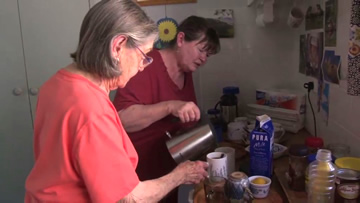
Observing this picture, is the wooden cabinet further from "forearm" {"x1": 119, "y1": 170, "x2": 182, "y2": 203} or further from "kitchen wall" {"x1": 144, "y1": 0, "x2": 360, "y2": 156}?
"forearm" {"x1": 119, "y1": 170, "x2": 182, "y2": 203}

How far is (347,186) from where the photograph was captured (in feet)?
2.53

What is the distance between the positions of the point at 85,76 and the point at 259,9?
1.33 m

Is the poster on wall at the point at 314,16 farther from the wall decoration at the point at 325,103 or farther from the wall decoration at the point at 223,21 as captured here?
the wall decoration at the point at 223,21

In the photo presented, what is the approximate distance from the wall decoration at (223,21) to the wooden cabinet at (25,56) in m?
0.73

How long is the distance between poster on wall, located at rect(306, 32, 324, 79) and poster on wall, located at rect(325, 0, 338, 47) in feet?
0.26

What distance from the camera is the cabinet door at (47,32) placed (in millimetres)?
1647

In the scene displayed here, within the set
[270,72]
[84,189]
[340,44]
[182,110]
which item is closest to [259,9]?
[270,72]

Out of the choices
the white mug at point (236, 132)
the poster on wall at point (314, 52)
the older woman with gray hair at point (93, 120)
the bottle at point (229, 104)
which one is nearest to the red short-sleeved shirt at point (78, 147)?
the older woman with gray hair at point (93, 120)

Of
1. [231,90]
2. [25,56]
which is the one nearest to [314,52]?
[231,90]

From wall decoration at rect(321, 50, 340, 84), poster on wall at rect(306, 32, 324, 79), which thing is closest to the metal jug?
wall decoration at rect(321, 50, 340, 84)

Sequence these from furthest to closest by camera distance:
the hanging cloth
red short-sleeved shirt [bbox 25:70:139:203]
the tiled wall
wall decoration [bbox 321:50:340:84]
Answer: wall decoration [bbox 321:50:340:84], the tiled wall, the hanging cloth, red short-sleeved shirt [bbox 25:70:139:203]

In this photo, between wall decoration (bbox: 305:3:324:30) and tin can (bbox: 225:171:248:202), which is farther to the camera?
wall decoration (bbox: 305:3:324:30)

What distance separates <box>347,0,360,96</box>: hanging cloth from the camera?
0.88m

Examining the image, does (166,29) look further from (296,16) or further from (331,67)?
(331,67)
